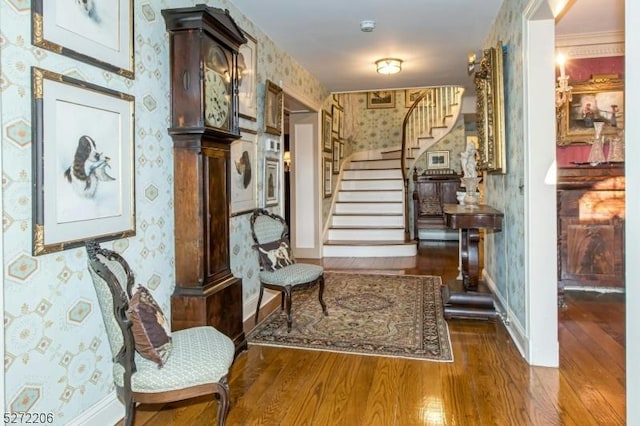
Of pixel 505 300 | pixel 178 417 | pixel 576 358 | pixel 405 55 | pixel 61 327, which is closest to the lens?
pixel 61 327

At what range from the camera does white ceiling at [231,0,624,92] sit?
11.1 ft

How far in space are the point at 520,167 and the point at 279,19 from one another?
2394mm

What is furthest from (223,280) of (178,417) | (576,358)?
(576,358)

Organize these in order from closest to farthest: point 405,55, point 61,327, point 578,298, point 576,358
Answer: point 61,327
point 576,358
point 578,298
point 405,55

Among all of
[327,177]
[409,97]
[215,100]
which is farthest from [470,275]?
[409,97]

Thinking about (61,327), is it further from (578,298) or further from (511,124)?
(578,298)

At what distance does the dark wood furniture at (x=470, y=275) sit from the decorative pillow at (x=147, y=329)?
2.42 metres

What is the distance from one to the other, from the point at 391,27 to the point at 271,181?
6.18 ft

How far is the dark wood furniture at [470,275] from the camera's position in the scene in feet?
10.9

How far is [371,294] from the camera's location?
14.1 ft

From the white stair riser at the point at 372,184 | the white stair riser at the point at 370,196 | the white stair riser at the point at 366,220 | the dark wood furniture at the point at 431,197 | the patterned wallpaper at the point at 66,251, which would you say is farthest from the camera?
the white stair riser at the point at 372,184

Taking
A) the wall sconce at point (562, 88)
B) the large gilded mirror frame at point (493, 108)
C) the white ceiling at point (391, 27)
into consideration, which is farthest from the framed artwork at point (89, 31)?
the wall sconce at point (562, 88)

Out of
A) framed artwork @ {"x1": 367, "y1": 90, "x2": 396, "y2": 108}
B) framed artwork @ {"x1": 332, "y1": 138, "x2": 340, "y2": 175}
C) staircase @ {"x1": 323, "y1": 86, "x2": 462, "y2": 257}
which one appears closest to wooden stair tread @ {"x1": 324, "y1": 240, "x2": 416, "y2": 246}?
staircase @ {"x1": 323, "y1": 86, "x2": 462, "y2": 257}

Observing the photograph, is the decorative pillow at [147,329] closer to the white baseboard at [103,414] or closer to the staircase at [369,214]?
the white baseboard at [103,414]
